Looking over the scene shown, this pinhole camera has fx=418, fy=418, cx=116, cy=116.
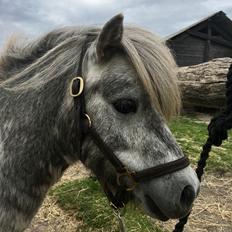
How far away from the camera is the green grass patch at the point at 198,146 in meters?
6.29

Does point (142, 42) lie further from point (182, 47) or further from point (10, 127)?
point (182, 47)

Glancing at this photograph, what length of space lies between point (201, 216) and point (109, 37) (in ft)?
10.2

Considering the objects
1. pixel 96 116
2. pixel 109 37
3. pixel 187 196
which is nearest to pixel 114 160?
pixel 96 116

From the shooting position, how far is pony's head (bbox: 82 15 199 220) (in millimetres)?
2094

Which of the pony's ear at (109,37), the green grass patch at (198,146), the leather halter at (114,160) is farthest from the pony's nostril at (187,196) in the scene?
the green grass patch at (198,146)

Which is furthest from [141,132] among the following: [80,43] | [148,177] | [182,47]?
[182,47]

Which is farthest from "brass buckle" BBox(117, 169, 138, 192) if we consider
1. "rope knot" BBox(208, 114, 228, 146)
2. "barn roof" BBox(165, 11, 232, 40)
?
"barn roof" BBox(165, 11, 232, 40)

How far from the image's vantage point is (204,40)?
2139cm

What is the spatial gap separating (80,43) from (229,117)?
3.06 feet

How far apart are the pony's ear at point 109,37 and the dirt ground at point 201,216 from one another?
2.48 metres

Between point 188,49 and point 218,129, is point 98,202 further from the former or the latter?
point 188,49

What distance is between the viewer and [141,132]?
2.12 metres

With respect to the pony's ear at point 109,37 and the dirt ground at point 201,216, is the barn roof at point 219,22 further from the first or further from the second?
the pony's ear at point 109,37

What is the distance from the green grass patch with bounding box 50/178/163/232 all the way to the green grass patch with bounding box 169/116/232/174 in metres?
1.28
